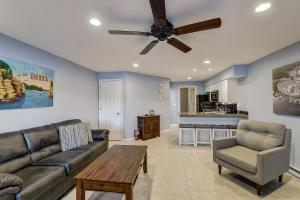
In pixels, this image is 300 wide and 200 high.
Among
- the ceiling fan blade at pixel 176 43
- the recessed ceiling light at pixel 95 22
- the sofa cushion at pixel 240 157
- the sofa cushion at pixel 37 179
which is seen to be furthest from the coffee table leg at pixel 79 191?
the sofa cushion at pixel 240 157

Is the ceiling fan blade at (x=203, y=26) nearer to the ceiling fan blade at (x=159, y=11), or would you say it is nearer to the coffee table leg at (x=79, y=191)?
the ceiling fan blade at (x=159, y=11)

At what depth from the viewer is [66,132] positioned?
334 centimetres

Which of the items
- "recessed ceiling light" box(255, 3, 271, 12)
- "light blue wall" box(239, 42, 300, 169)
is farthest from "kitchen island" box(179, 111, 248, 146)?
"recessed ceiling light" box(255, 3, 271, 12)

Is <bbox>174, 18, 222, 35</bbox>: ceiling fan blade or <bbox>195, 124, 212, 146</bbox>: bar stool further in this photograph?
<bbox>195, 124, 212, 146</bbox>: bar stool

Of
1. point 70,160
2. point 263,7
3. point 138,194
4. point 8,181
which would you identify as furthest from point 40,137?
point 263,7

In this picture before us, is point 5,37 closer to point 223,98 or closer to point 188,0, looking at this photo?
point 188,0

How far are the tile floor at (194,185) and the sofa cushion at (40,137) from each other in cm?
94

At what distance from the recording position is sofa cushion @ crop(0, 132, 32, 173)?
2.25 m

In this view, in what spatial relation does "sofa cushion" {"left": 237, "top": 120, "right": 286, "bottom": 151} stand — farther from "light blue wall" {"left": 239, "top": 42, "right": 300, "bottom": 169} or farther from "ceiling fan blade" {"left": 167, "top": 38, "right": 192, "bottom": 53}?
"ceiling fan blade" {"left": 167, "top": 38, "right": 192, "bottom": 53}

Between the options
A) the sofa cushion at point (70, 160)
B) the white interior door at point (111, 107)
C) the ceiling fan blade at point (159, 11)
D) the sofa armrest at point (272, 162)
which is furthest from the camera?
the white interior door at point (111, 107)

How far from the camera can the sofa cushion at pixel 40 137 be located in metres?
2.70

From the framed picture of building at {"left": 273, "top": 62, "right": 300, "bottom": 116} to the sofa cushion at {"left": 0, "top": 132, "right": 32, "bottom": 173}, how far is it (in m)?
4.46

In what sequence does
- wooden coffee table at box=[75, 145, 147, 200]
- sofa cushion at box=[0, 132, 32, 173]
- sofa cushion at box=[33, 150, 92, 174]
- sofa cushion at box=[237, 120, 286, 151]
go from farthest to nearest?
sofa cushion at box=[237, 120, 286, 151]
sofa cushion at box=[33, 150, 92, 174]
sofa cushion at box=[0, 132, 32, 173]
wooden coffee table at box=[75, 145, 147, 200]

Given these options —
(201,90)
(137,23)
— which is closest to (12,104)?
(137,23)
